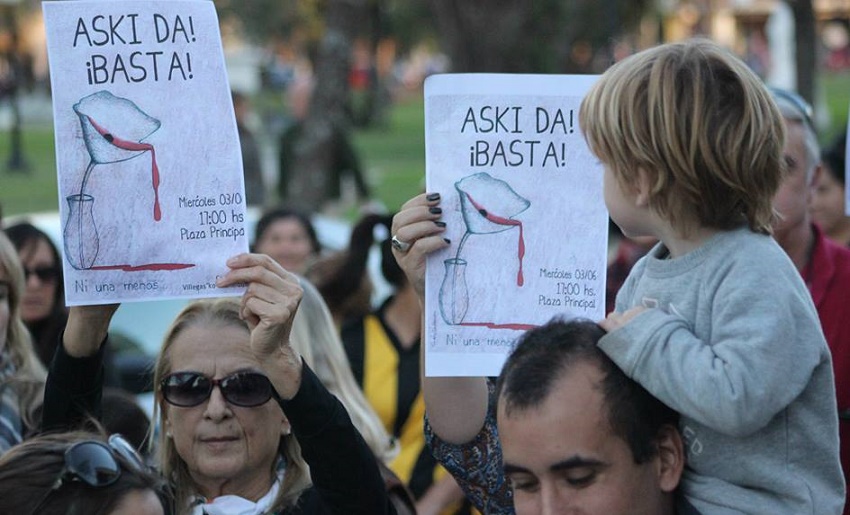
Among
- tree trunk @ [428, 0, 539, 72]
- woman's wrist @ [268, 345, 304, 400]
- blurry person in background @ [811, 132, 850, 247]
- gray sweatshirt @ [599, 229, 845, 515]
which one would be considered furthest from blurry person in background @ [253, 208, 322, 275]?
tree trunk @ [428, 0, 539, 72]

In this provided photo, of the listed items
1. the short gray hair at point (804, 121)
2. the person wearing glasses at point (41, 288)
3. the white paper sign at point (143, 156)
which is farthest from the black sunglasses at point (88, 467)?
the person wearing glasses at point (41, 288)

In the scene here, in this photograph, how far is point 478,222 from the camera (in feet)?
9.53

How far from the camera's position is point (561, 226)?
293 cm

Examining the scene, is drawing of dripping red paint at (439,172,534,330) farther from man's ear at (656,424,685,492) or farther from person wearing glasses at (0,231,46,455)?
person wearing glasses at (0,231,46,455)

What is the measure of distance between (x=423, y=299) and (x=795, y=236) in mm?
1361

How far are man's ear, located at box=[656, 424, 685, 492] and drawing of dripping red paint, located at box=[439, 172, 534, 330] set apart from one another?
520 millimetres

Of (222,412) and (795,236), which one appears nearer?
(222,412)

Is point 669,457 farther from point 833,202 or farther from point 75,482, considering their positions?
point 833,202

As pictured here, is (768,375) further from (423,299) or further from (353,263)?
(353,263)

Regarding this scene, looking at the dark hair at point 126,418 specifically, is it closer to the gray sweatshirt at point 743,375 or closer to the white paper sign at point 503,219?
the white paper sign at point 503,219

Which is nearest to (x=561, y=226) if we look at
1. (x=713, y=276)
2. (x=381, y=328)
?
(x=713, y=276)

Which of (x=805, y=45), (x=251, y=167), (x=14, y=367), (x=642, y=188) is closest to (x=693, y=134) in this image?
(x=642, y=188)

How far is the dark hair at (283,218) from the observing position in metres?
7.40

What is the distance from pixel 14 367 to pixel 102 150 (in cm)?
184
